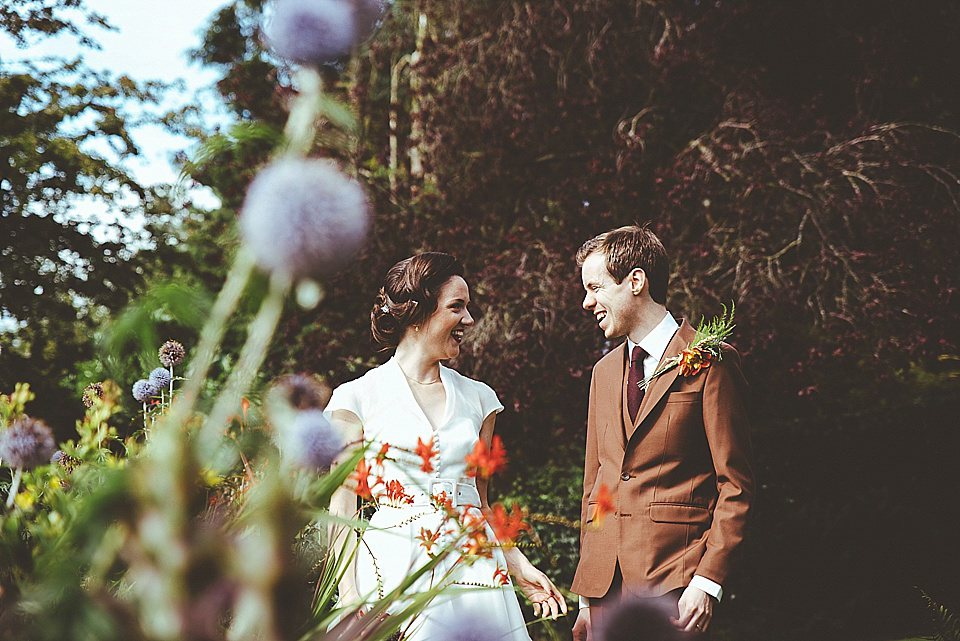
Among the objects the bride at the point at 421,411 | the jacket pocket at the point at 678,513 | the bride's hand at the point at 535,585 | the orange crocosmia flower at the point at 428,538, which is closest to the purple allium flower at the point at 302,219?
the orange crocosmia flower at the point at 428,538

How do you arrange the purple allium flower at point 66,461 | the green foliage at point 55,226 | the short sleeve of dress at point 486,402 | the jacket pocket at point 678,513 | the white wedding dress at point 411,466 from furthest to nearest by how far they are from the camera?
the green foliage at point 55,226
the short sleeve of dress at point 486,402
the white wedding dress at point 411,466
the jacket pocket at point 678,513
the purple allium flower at point 66,461

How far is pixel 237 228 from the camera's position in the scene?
58 centimetres

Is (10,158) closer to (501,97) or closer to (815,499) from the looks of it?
(501,97)

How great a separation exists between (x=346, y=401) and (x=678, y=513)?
41.8 inches

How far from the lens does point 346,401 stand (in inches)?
108

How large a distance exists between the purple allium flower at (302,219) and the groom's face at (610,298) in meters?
2.11

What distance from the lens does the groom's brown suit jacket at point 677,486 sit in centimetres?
243

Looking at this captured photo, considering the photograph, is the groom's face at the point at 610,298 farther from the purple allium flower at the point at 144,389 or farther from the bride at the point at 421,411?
the purple allium flower at the point at 144,389

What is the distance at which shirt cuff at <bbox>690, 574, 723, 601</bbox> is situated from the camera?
237cm

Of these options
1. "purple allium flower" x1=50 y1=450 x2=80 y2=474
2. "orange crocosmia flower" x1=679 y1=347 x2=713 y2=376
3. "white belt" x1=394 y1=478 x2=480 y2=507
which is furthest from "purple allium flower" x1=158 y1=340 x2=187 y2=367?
"orange crocosmia flower" x1=679 y1=347 x2=713 y2=376

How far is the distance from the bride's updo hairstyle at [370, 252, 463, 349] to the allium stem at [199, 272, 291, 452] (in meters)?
2.26

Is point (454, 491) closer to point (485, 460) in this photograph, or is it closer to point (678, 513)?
point (678, 513)

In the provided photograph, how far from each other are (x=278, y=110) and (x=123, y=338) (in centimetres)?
696

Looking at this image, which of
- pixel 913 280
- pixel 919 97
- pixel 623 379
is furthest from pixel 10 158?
pixel 919 97
